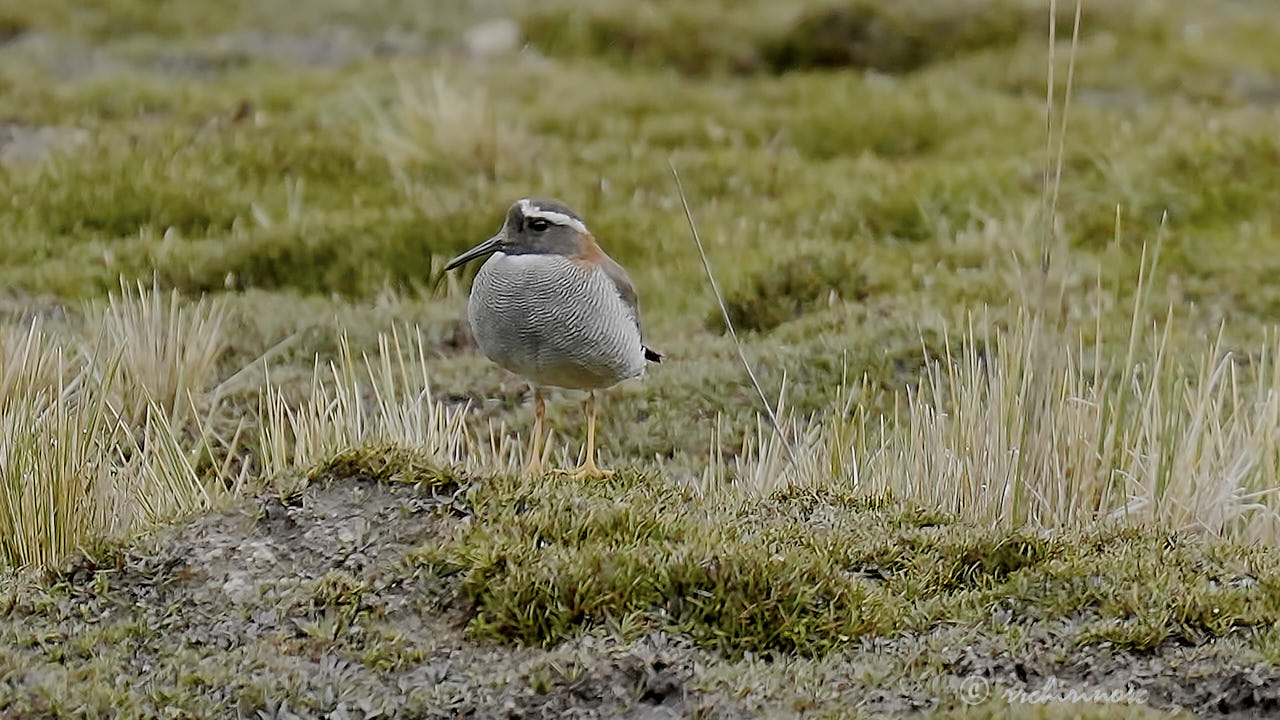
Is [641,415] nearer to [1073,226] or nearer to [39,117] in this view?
[1073,226]

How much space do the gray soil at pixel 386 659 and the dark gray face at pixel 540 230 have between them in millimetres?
1266

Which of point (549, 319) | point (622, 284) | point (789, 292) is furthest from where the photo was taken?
point (789, 292)

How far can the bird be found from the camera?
218 inches

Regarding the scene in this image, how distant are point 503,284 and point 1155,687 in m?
2.36

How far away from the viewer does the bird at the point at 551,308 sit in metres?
5.55

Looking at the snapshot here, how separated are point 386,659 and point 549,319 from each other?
1.54 metres

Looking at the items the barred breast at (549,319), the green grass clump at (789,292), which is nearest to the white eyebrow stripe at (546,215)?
the barred breast at (549,319)

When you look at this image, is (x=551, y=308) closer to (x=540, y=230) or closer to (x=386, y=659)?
(x=540, y=230)

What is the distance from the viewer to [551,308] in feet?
18.2

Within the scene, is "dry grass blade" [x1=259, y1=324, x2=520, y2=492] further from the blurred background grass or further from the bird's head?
the blurred background grass

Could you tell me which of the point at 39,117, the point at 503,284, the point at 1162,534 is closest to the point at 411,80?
the point at 39,117

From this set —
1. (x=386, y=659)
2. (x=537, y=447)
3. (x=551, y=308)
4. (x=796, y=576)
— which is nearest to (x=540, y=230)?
(x=551, y=308)

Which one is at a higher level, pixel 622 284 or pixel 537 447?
pixel 622 284

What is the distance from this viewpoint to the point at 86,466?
16.9ft
